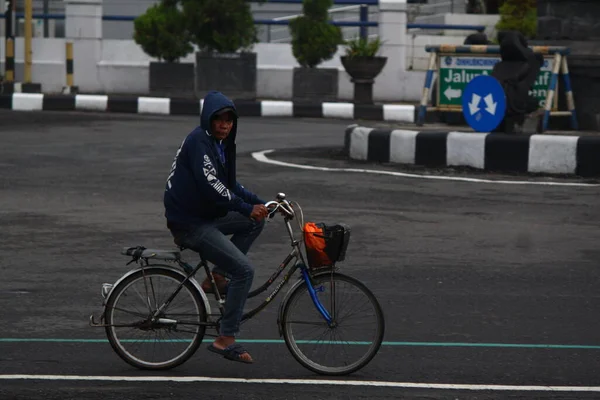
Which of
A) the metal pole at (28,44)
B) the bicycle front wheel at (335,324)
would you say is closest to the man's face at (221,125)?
the bicycle front wheel at (335,324)

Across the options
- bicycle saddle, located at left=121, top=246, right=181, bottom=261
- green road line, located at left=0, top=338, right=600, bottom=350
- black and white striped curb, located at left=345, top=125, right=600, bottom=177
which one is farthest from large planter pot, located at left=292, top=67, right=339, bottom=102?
bicycle saddle, located at left=121, top=246, right=181, bottom=261

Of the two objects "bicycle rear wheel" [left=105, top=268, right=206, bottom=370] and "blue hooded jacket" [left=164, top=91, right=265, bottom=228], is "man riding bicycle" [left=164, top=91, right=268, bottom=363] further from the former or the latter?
"bicycle rear wheel" [left=105, top=268, right=206, bottom=370]

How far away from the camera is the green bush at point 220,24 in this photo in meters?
27.6

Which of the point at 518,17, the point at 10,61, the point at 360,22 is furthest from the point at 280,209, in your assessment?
the point at 518,17

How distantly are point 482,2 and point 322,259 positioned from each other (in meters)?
30.8

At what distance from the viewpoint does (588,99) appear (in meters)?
18.0

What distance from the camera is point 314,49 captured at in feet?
93.3

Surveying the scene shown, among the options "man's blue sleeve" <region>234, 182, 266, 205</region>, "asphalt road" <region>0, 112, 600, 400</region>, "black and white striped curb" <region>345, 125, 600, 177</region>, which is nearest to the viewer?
"asphalt road" <region>0, 112, 600, 400</region>

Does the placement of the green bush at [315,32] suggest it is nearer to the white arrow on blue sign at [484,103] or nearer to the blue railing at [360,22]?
the blue railing at [360,22]

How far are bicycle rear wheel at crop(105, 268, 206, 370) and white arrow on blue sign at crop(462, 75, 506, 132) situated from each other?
9870 mm

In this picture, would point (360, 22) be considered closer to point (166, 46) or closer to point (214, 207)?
point (166, 46)

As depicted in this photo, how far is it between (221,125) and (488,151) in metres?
9.31

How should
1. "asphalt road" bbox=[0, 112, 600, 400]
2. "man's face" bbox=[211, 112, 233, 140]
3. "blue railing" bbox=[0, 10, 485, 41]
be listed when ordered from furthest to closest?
"blue railing" bbox=[0, 10, 485, 41]
"man's face" bbox=[211, 112, 233, 140]
"asphalt road" bbox=[0, 112, 600, 400]

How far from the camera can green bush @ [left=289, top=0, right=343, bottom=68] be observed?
93.0 feet
